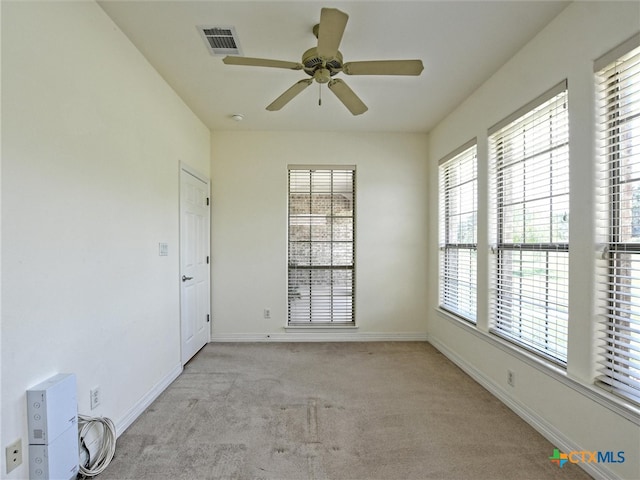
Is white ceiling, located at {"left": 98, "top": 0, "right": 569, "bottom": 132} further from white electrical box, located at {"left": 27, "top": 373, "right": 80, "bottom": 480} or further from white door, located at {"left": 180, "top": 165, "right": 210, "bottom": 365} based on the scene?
white electrical box, located at {"left": 27, "top": 373, "right": 80, "bottom": 480}

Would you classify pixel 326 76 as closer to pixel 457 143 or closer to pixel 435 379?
pixel 457 143

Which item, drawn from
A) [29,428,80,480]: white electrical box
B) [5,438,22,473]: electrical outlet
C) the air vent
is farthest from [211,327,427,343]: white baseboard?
the air vent

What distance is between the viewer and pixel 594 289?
1671 millimetres

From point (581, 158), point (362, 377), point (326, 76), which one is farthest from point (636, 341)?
point (326, 76)

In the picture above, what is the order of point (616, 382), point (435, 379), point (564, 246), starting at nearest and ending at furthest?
point (616, 382)
point (564, 246)
point (435, 379)

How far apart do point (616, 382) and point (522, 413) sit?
80 centimetres

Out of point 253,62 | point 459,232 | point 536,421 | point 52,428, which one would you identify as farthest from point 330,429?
point 253,62

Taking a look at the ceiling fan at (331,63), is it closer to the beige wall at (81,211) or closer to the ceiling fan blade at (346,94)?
the ceiling fan blade at (346,94)

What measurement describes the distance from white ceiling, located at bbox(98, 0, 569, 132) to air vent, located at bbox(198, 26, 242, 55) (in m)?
0.04

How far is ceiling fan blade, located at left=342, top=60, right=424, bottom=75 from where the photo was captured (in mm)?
1768

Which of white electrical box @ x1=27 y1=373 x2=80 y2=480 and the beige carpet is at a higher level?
white electrical box @ x1=27 y1=373 x2=80 y2=480

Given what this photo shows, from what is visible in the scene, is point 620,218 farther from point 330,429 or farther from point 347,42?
point 330,429

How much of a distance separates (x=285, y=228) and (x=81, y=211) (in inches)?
94.2

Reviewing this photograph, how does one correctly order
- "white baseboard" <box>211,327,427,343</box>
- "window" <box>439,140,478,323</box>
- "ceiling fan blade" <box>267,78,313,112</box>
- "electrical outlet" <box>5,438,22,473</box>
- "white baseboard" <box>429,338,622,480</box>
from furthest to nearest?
"white baseboard" <box>211,327,427,343</box>, "window" <box>439,140,478,323</box>, "ceiling fan blade" <box>267,78,313,112</box>, "white baseboard" <box>429,338,622,480</box>, "electrical outlet" <box>5,438,22,473</box>
